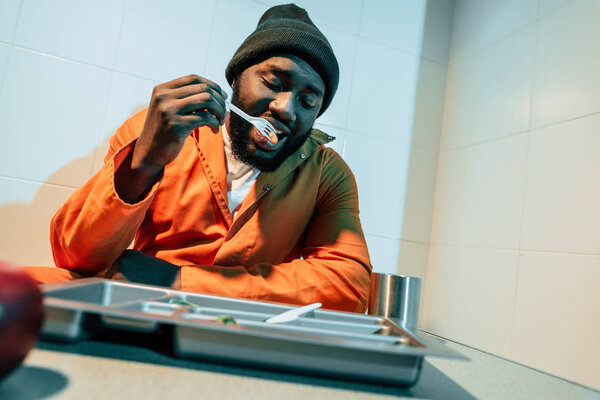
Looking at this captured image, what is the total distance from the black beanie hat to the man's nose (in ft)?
0.47

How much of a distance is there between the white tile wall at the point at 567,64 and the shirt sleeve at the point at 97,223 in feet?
4.24

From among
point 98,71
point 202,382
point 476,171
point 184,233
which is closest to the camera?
point 202,382

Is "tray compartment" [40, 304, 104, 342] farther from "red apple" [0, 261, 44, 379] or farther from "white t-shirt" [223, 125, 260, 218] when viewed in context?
"white t-shirt" [223, 125, 260, 218]

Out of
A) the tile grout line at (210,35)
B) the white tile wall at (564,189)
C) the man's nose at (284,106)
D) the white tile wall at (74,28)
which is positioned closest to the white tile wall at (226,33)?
the tile grout line at (210,35)

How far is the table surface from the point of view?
0.27 m

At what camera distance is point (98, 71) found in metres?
1.32

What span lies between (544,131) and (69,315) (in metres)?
1.49

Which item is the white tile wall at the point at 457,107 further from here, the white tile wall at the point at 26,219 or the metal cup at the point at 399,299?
the white tile wall at the point at 26,219

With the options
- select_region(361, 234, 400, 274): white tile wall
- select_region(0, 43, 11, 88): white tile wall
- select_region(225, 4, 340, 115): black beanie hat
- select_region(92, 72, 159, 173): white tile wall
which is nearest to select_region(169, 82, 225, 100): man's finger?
select_region(225, 4, 340, 115): black beanie hat

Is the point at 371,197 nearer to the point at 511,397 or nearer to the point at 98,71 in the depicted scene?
the point at 98,71

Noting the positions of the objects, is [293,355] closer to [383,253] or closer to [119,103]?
[119,103]

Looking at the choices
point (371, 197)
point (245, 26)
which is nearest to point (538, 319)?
point (371, 197)

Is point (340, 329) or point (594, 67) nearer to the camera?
point (340, 329)

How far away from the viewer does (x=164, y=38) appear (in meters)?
1.39
